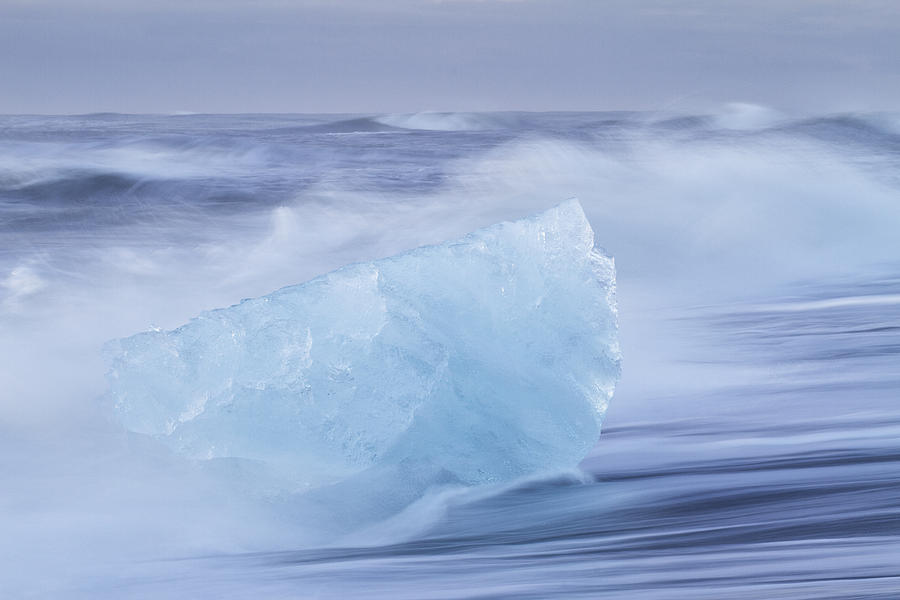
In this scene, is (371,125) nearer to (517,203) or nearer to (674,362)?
(517,203)

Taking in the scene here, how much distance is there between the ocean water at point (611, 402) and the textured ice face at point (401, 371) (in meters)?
0.14

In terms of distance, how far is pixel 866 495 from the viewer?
10.1 ft

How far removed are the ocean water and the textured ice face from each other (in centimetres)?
14

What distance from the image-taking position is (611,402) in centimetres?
428

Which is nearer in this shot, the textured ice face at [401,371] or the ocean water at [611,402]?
the ocean water at [611,402]

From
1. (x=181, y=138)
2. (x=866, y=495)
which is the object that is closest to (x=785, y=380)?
(x=866, y=495)

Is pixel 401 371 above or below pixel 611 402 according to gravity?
below

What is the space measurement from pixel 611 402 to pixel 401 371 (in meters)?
1.48

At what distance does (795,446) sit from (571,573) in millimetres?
1220

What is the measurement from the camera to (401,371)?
3012 mm

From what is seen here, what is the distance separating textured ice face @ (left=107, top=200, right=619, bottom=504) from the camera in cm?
296

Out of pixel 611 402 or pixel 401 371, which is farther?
pixel 611 402

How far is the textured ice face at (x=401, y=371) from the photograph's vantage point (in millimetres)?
2961

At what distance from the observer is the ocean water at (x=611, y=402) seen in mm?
2742
